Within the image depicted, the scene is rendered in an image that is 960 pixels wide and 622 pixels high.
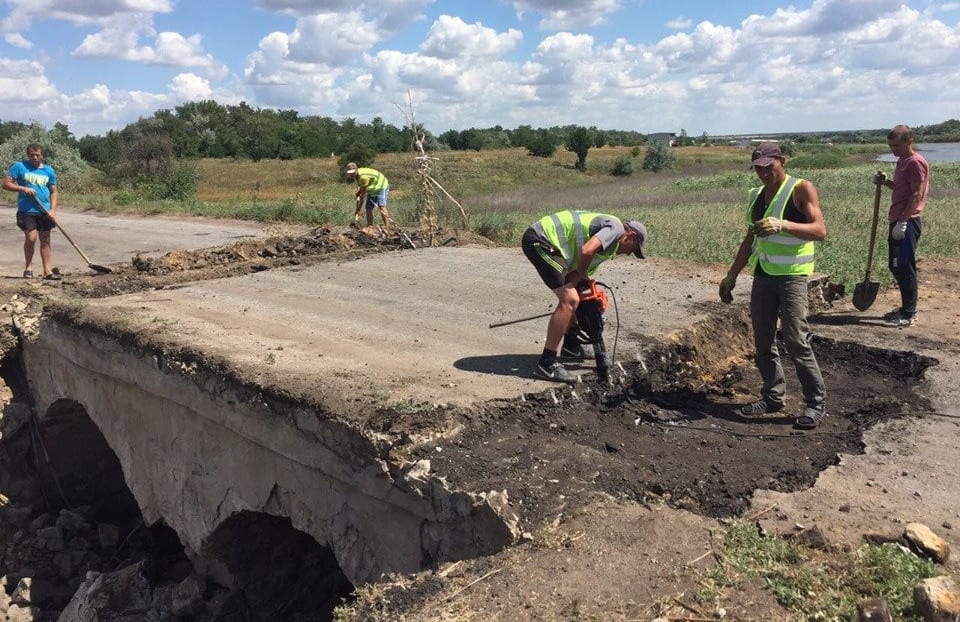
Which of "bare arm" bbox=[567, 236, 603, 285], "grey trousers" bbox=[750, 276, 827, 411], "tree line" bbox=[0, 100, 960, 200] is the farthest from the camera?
"tree line" bbox=[0, 100, 960, 200]

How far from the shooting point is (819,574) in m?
3.29

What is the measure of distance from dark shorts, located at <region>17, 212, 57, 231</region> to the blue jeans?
9.63 metres

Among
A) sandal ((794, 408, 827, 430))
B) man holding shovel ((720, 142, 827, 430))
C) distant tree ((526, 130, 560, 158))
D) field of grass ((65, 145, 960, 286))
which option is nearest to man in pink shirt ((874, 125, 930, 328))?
field of grass ((65, 145, 960, 286))

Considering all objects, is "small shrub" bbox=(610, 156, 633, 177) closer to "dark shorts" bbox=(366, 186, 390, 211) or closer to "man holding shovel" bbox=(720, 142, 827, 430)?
"dark shorts" bbox=(366, 186, 390, 211)

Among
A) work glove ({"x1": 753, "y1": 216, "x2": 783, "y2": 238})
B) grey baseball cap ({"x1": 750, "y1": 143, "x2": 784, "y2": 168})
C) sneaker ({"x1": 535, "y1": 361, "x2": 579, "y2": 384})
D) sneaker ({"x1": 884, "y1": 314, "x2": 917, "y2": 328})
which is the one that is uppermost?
grey baseball cap ({"x1": 750, "y1": 143, "x2": 784, "y2": 168})

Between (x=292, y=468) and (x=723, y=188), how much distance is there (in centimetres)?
3109

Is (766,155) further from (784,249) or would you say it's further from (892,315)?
(892,315)

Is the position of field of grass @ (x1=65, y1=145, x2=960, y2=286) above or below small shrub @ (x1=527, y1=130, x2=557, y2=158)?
below

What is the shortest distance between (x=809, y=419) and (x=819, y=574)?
2.02m

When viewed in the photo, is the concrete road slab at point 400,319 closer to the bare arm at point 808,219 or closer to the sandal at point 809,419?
the sandal at point 809,419

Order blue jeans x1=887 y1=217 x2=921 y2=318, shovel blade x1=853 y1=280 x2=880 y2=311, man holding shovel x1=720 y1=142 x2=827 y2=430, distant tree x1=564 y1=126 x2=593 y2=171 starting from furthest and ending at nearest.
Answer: distant tree x1=564 y1=126 x2=593 y2=171 → shovel blade x1=853 y1=280 x2=880 y2=311 → blue jeans x1=887 y1=217 x2=921 y2=318 → man holding shovel x1=720 y1=142 x2=827 y2=430

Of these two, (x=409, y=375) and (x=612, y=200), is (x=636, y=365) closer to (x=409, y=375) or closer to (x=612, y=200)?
(x=409, y=375)

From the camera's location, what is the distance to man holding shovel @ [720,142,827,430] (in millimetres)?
4863

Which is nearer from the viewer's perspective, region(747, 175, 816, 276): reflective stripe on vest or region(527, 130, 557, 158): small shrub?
region(747, 175, 816, 276): reflective stripe on vest
